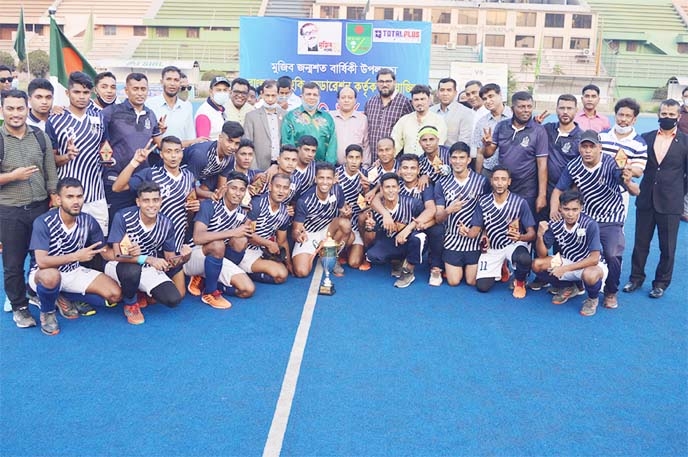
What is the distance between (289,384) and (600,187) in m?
3.67

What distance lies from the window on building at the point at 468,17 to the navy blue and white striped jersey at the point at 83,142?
154ft

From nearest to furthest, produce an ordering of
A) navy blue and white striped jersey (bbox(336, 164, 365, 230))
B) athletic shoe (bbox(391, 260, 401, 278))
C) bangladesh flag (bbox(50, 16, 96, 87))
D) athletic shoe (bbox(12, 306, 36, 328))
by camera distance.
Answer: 1. athletic shoe (bbox(12, 306, 36, 328))
2. athletic shoe (bbox(391, 260, 401, 278))
3. navy blue and white striped jersey (bbox(336, 164, 365, 230))
4. bangladesh flag (bbox(50, 16, 96, 87))

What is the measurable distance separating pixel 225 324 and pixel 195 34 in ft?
153

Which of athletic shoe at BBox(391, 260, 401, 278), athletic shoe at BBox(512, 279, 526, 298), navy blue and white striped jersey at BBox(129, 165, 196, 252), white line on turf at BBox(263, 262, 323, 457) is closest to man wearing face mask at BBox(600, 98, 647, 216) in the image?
athletic shoe at BBox(512, 279, 526, 298)

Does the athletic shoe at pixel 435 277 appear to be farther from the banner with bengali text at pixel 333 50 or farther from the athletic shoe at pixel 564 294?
the banner with bengali text at pixel 333 50

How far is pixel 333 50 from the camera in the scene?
13.3 metres

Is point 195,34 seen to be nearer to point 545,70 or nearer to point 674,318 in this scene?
point 545,70

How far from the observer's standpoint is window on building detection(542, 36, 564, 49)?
48469 millimetres

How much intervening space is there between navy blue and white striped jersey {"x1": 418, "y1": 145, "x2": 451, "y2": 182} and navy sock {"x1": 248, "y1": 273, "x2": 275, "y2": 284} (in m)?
2.05

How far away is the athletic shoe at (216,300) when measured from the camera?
5941 mm

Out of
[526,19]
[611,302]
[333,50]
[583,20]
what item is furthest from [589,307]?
[583,20]

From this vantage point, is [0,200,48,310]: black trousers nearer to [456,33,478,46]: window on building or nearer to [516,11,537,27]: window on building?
[456,33,478,46]: window on building

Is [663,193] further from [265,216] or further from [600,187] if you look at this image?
[265,216]

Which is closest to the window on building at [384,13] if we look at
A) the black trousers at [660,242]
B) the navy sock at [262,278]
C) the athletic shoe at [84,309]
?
the black trousers at [660,242]
